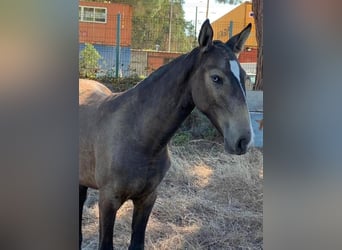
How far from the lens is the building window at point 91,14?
1820 millimetres

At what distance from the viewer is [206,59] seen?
1.85 m

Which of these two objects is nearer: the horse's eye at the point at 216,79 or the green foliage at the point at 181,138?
the horse's eye at the point at 216,79

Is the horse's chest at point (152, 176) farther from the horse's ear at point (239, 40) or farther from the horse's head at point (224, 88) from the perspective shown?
the horse's ear at point (239, 40)

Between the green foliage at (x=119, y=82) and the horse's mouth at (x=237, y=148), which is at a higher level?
the green foliage at (x=119, y=82)

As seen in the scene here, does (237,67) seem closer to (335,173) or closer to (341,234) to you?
(335,173)

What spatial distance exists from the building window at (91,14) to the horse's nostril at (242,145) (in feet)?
2.64

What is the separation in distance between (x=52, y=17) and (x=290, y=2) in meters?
1.06

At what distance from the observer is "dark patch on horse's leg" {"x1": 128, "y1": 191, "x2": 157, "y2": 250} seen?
6.18 feet

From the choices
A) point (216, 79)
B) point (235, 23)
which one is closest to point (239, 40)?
point (235, 23)

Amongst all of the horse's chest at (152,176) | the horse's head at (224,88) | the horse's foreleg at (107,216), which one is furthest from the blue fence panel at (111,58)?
the horse's foreleg at (107,216)

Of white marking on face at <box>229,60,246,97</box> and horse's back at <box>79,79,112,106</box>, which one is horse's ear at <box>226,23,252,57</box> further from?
horse's back at <box>79,79,112,106</box>

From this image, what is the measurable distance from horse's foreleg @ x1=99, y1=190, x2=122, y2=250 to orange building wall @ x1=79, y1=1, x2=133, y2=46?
0.69 meters

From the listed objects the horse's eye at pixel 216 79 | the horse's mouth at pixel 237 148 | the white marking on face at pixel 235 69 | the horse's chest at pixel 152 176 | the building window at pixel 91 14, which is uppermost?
the building window at pixel 91 14

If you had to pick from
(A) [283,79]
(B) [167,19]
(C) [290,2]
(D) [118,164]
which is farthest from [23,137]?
(C) [290,2]
